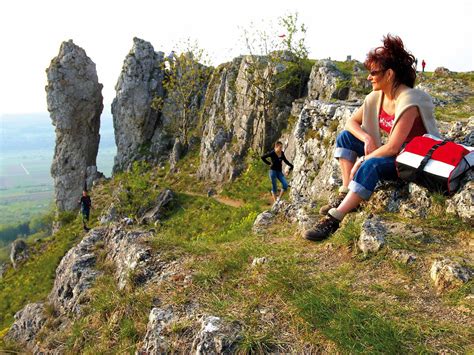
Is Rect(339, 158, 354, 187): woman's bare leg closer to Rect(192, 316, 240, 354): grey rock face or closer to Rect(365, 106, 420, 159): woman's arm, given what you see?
Rect(365, 106, 420, 159): woman's arm

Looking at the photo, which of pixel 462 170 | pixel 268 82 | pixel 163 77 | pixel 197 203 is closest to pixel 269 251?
pixel 462 170

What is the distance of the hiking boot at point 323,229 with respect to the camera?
6.66m

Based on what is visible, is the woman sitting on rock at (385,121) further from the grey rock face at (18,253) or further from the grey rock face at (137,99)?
the grey rock face at (137,99)

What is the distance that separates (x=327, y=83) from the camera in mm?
27625

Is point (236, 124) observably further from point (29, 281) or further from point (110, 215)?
point (29, 281)

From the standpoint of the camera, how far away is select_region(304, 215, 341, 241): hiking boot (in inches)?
262

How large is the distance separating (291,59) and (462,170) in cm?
2847

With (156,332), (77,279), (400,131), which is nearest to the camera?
(156,332)

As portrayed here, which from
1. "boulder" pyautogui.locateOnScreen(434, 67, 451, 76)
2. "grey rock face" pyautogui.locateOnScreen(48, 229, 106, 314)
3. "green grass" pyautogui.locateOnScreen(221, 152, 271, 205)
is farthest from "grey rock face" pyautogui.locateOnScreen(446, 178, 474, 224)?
"boulder" pyautogui.locateOnScreen(434, 67, 451, 76)

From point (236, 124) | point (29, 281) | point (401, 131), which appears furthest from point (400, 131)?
point (236, 124)

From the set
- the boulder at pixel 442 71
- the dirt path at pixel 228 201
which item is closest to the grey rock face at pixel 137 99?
the dirt path at pixel 228 201

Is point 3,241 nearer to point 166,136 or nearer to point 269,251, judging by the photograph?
point 166,136

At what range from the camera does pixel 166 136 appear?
46.5m

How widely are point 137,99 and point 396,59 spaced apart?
43602 mm
